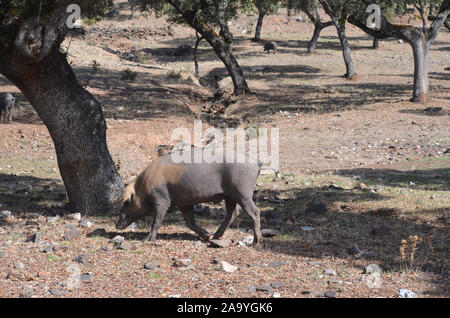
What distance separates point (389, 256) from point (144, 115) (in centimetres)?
1591

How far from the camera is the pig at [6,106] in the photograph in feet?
63.5

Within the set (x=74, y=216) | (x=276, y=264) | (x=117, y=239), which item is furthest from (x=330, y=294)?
(x=74, y=216)

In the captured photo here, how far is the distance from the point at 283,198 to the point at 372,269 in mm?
4405

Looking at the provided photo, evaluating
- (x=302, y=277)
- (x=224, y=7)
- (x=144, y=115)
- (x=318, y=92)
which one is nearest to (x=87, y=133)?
(x=302, y=277)

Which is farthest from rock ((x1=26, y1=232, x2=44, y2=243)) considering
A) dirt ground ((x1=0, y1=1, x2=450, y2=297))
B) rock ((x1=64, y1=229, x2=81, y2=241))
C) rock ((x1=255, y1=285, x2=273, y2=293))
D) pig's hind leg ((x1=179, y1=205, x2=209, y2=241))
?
→ rock ((x1=255, y1=285, x2=273, y2=293))

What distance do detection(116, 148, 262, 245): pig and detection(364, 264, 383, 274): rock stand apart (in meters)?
1.84

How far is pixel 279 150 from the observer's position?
18.0 meters

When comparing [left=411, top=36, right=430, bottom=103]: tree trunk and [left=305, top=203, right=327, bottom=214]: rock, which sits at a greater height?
[left=411, top=36, right=430, bottom=103]: tree trunk

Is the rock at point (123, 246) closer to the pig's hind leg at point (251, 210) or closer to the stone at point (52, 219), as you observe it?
the pig's hind leg at point (251, 210)

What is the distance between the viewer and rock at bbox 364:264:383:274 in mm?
7309

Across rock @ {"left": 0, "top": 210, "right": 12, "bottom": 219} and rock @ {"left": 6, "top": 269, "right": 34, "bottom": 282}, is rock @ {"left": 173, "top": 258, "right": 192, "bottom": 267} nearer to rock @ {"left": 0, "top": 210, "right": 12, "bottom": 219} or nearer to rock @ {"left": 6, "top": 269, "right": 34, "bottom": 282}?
rock @ {"left": 6, "top": 269, "right": 34, "bottom": 282}

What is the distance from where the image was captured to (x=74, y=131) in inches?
410

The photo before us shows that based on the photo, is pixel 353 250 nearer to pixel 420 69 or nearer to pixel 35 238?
pixel 35 238

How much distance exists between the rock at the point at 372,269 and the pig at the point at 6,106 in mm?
15400
